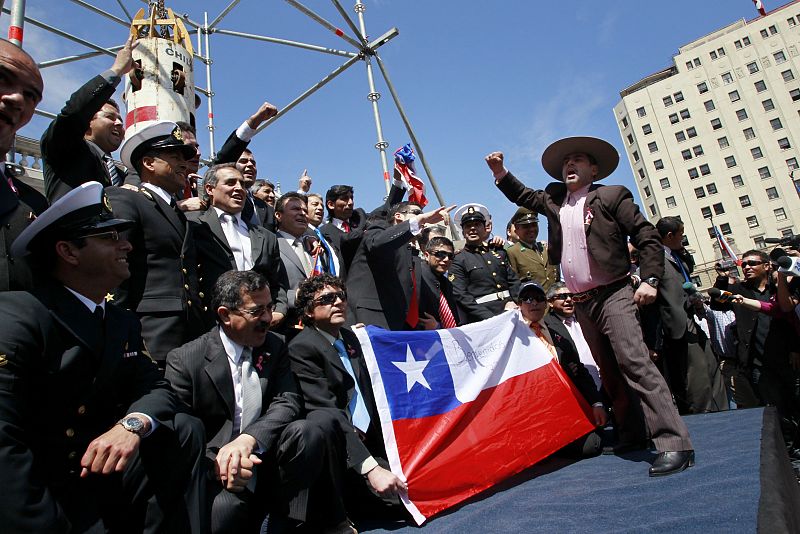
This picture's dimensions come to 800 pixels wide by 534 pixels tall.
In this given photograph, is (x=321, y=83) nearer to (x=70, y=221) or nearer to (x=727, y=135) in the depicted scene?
(x=70, y=221)

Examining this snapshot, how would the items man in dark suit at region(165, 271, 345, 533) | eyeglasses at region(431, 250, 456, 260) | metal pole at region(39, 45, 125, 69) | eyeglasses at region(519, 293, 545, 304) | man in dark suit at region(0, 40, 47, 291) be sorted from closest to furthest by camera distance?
man in dark suit at region(0, 40, 47, 291) → man in dark suit at region(165, 271, 345, 533) → eyeglasses at region(519, 293, 545, 304) → eyeglasses at region(431, 250, 456, 260) → metal pole at region(39, 45, 125, 69)

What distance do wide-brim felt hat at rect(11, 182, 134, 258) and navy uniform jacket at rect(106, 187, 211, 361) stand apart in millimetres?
1003

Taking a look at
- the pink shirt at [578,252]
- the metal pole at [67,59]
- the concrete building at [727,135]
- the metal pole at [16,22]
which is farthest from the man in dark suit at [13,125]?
the concrete building at [727,135]

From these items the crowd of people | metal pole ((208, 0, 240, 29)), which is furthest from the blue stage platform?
metal pole ((208, 0, 240, 29))

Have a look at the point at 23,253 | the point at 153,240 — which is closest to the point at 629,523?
the point at 23,253

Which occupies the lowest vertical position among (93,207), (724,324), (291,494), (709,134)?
(724,324)

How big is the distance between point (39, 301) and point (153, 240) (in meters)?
1.45

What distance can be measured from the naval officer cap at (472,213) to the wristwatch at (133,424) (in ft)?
15.5

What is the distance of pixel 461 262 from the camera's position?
20.0 feet

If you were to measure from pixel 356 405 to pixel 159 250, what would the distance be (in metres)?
1.66

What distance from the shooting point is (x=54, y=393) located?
1789mm

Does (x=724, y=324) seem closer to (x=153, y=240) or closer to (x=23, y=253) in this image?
(x=153, y=240)

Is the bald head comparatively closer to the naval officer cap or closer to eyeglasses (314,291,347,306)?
eyeglasses (314,291,347,306)

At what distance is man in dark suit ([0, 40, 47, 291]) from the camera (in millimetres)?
2082
